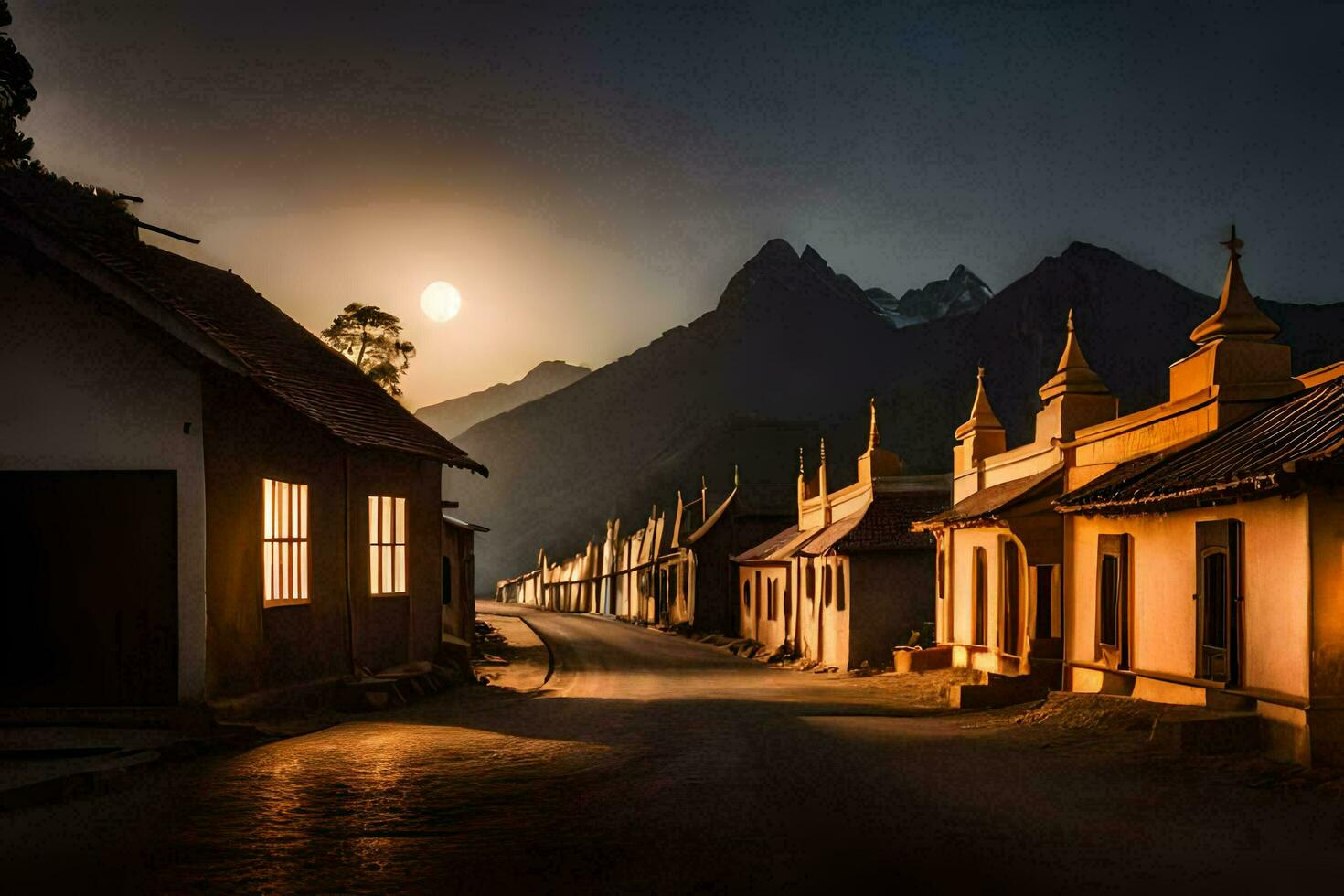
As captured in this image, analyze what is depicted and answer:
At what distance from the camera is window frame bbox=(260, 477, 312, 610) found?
16.8 meters

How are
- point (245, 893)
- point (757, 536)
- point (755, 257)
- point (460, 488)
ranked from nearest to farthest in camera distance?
point (245, 893) → point (757, 536) → point (755, 257) → point (460, 488)

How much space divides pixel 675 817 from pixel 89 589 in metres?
9.31

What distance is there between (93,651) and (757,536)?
38098mm

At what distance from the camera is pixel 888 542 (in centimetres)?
3045

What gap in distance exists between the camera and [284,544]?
17328 millimetres

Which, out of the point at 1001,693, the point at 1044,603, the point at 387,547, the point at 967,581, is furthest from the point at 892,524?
the point at 387,547

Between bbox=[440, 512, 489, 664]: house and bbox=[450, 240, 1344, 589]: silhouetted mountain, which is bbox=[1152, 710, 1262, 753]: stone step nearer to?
bbox=[440, 512, 489, 664]: house

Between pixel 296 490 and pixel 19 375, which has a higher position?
pixel 19 375

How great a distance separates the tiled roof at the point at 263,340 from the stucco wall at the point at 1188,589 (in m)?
11.8

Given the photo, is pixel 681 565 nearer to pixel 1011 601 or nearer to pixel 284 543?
pixel 1011 601

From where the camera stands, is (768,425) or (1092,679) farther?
(768,425)

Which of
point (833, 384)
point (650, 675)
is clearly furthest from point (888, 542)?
point (833, 384)

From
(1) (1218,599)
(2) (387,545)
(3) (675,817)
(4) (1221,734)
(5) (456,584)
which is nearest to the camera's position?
(3) (675,817)

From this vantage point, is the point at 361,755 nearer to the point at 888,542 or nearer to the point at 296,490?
the point at 296,490
